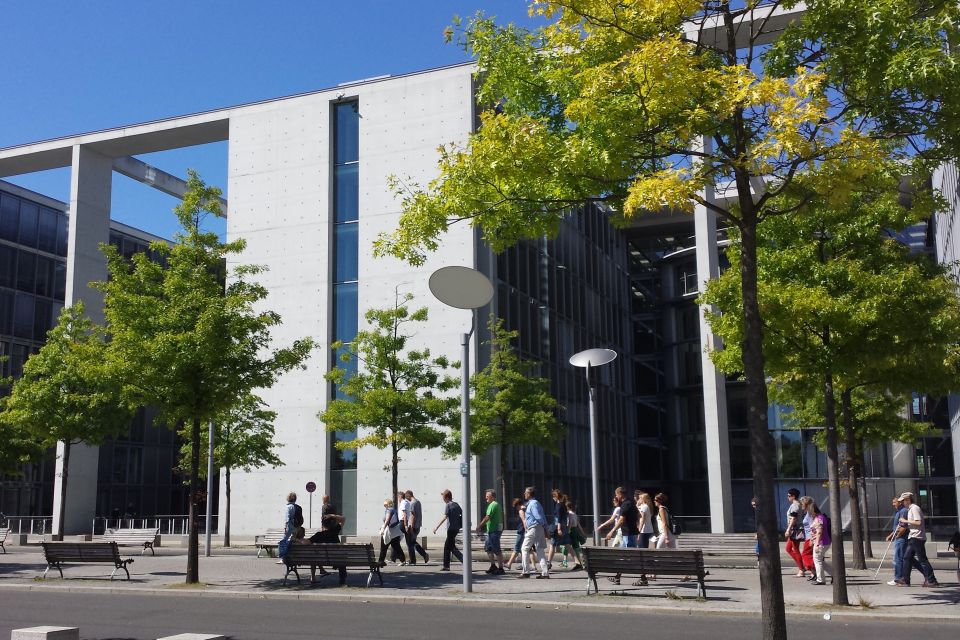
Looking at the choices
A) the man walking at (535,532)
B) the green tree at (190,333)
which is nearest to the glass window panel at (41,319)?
the green tree at (190,333)

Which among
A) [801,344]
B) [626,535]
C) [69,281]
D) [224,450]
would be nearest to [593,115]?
[801,344]

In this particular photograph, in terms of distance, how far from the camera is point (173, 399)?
62.4 feet

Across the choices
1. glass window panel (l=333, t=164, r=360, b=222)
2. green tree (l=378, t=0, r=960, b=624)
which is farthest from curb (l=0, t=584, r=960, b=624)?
glass window panel (l=333, t=164, r=360, b=222)

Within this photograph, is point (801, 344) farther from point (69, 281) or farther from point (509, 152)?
point (69, 281)

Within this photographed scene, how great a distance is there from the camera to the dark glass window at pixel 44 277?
179 ft

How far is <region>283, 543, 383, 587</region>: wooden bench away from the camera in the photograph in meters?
17.4

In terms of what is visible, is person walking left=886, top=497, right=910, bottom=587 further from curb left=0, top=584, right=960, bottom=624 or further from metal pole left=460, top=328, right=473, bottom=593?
metal pole left=460, top=328, right=473, bottom=593

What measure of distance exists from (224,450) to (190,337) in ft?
49.5

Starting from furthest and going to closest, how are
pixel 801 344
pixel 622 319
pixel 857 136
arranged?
1. pixel 622 319
2. pixel 801 344
3. pixel 857 136

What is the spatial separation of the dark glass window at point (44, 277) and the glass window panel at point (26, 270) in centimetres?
39

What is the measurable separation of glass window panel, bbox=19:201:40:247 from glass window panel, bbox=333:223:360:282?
2608 cm

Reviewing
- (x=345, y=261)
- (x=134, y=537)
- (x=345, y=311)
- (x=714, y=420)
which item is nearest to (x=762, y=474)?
(x=134, y=537)

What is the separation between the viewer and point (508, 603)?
14766 millimetres

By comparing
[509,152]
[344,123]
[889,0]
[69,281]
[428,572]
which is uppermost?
[344,123]
